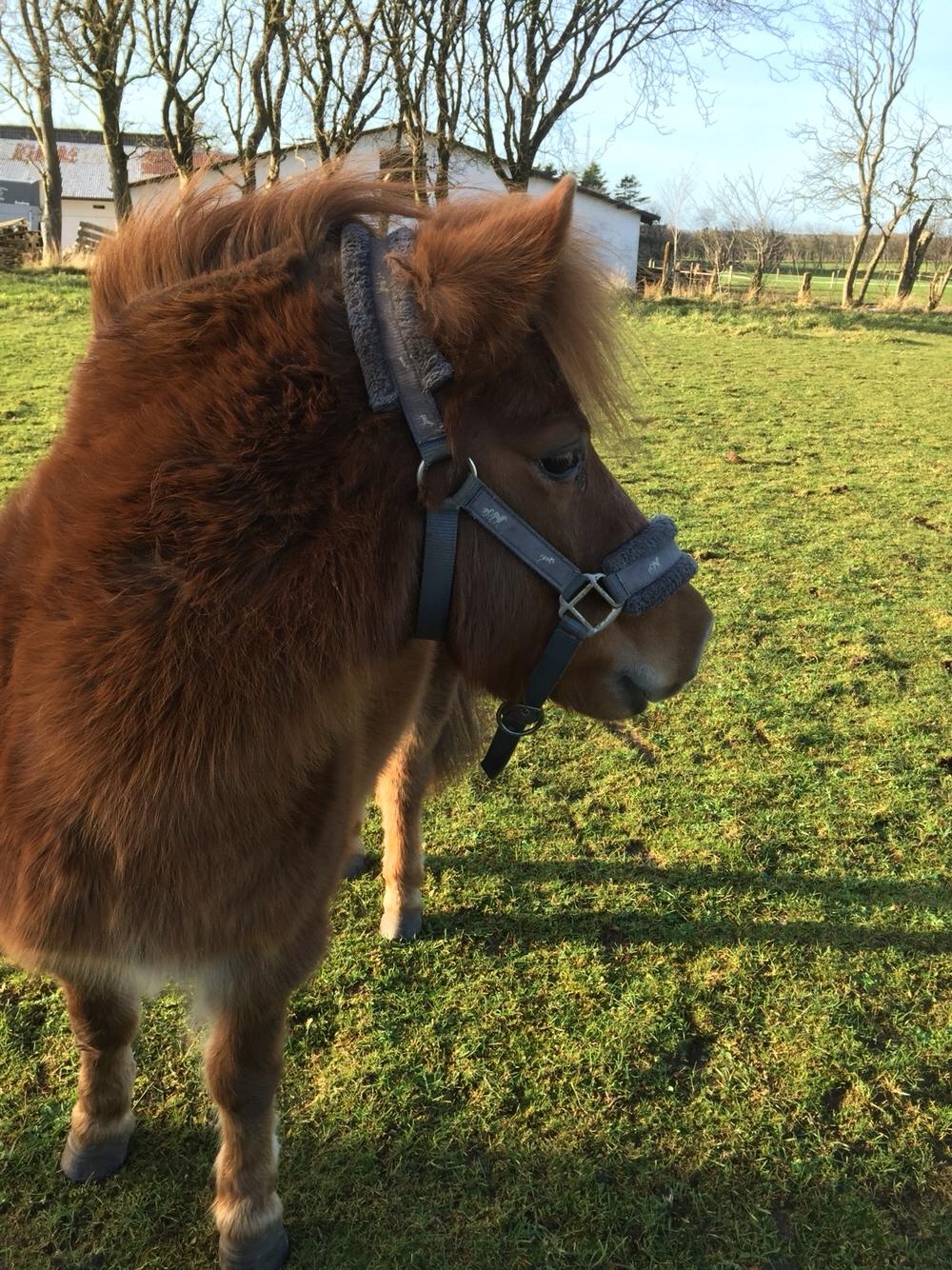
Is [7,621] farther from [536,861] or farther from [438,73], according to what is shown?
[438,73]

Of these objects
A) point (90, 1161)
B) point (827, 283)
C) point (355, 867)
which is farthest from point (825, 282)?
point (90, 1161)

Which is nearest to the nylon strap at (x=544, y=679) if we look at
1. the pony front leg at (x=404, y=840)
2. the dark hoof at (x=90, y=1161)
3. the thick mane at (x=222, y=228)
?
the thick mane at (x=222, y=228)

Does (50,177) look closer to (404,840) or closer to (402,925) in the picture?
(404,840)

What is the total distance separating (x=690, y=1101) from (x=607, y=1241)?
1.48 ft

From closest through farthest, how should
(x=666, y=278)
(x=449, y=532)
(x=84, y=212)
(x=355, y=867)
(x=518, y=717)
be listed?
(x=449, y=532) → (x=518, y=717) → (x=355, y=867) → (x=666, y=278) → (x=84, y=212)

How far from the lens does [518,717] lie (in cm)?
168

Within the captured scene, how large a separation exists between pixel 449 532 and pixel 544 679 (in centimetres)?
38

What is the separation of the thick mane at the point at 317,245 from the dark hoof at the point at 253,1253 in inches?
77.1

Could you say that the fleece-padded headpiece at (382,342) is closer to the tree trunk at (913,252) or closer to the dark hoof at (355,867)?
the dark hoof at (355,867)

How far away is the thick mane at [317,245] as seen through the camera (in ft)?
4.42

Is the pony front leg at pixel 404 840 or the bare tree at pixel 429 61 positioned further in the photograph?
the bare tree at pixel 429 61

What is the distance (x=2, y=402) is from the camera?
8.38 metres

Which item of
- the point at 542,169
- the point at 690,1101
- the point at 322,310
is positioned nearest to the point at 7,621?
the point at 322,310

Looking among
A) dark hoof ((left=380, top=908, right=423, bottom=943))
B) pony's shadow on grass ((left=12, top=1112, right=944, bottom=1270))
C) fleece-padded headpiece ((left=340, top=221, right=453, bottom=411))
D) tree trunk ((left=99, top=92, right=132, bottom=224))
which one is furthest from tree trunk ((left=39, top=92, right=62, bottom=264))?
fleece-padded headpiece ((left=340, top=221, right=453, bottom=411))
